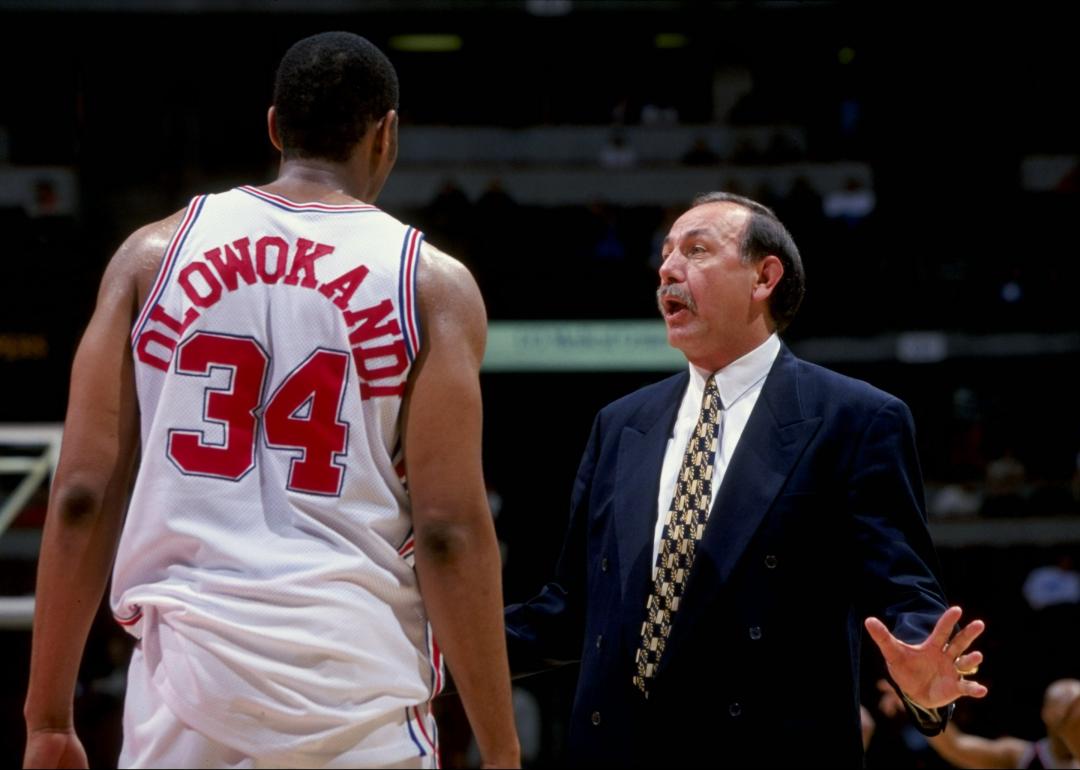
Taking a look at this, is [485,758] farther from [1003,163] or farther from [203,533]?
[1003,163]

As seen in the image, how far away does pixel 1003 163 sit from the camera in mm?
16625

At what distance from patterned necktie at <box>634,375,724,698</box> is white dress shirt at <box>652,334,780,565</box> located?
0.07 feet

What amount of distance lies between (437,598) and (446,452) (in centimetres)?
→ 25

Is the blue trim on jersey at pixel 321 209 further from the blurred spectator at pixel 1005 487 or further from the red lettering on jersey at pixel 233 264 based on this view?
the blurred spectator at pixel 1005 487

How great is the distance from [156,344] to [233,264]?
0.62ft

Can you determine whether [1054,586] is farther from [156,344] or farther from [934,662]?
[156,344]

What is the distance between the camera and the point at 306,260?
2.32 metres

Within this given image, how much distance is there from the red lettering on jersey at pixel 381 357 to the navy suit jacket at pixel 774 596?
44.5 inches

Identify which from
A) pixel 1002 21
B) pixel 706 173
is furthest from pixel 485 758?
pixel 1002 21

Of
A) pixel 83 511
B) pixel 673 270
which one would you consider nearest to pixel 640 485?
pixel 673 270

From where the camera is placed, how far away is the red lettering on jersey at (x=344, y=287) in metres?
2.30

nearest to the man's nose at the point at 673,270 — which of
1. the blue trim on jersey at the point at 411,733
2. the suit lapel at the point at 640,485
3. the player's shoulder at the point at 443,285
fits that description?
the suit lapel at the point at 640,485

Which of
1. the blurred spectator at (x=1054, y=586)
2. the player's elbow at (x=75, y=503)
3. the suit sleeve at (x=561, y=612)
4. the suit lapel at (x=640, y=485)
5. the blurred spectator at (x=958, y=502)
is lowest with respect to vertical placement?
the blurred spectator at (x=1054, y=586)

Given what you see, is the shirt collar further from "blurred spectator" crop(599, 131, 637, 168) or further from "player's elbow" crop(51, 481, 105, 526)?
"blurred spectator" crop(599, 131, 637, 168)
